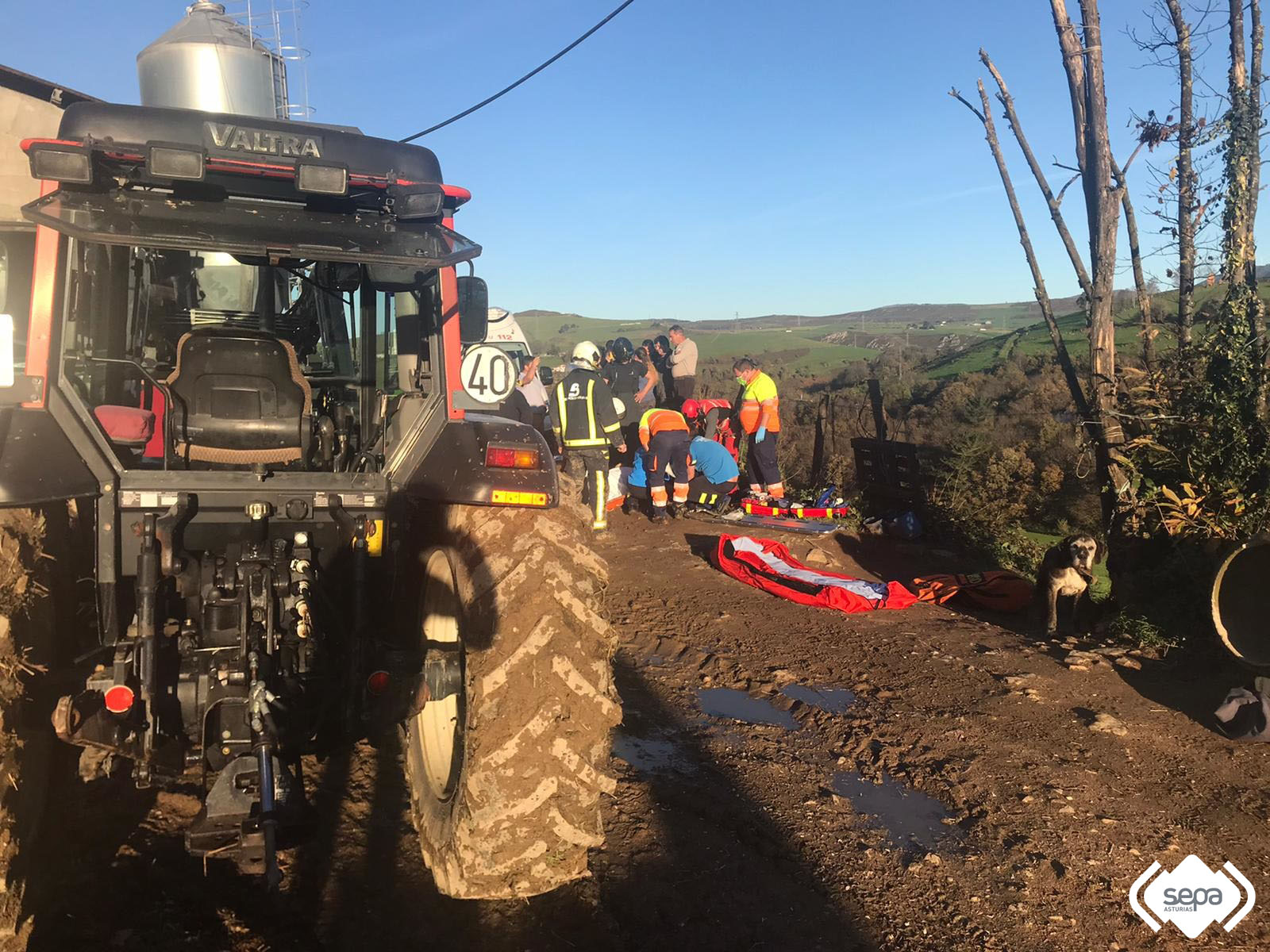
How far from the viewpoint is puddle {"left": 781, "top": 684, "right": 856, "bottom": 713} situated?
5340 mm

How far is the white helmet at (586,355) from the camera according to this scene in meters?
10.6

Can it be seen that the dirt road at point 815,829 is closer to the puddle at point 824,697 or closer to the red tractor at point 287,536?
the puddle at point 824,697

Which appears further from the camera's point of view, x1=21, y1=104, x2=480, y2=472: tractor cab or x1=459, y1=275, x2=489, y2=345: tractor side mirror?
x1=459, y1=275, x2=489, y2=345: tractor side mirror

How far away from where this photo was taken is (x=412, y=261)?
3.12 meters

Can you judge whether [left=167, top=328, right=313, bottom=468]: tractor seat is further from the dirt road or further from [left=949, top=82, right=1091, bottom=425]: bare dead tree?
[left=949, top=82, right=1091, bottom=425]: bare dead tree

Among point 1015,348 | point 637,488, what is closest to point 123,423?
point 637,488

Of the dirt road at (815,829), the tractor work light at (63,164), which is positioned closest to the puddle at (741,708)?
the dirt road at (815,829)

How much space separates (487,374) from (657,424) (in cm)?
743

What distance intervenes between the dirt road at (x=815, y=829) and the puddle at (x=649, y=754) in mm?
14

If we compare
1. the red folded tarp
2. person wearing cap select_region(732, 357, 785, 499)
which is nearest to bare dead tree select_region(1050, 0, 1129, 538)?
the red folded tarp

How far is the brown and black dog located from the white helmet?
18.2ft

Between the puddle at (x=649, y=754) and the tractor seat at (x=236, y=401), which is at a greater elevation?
the tractor seat at (x=236, y=401)

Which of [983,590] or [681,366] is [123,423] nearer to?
[983,590]

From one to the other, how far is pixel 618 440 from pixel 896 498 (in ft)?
10.5
